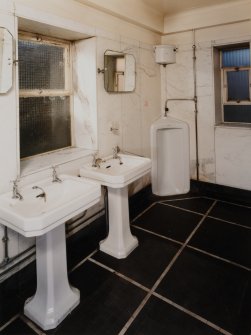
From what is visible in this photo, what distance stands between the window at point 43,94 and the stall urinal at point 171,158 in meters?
1.39

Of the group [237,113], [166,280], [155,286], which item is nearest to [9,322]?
[155,286]

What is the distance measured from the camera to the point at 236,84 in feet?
11.1

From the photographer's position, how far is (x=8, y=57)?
1.71 m

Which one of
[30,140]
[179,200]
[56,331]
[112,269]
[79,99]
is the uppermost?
[79,99]

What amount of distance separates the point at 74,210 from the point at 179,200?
213cm

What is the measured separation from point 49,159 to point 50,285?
3.53 ft

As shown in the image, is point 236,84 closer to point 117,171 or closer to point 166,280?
point 117,171

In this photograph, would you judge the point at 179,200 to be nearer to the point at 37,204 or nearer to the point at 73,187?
the point at 73,187

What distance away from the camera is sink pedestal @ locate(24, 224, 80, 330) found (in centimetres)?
161

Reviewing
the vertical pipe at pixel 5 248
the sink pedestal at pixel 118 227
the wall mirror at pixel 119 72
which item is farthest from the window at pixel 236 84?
the vertical pipe at pixel 5 248

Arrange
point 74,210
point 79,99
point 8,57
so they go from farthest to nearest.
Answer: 1. point 79,99
2. point 8,57
3. point 74,210

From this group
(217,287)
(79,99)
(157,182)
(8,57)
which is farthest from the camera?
(157,182)

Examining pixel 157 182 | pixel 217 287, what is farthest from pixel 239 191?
pixel 217 287

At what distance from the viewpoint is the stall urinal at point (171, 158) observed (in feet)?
11.7
